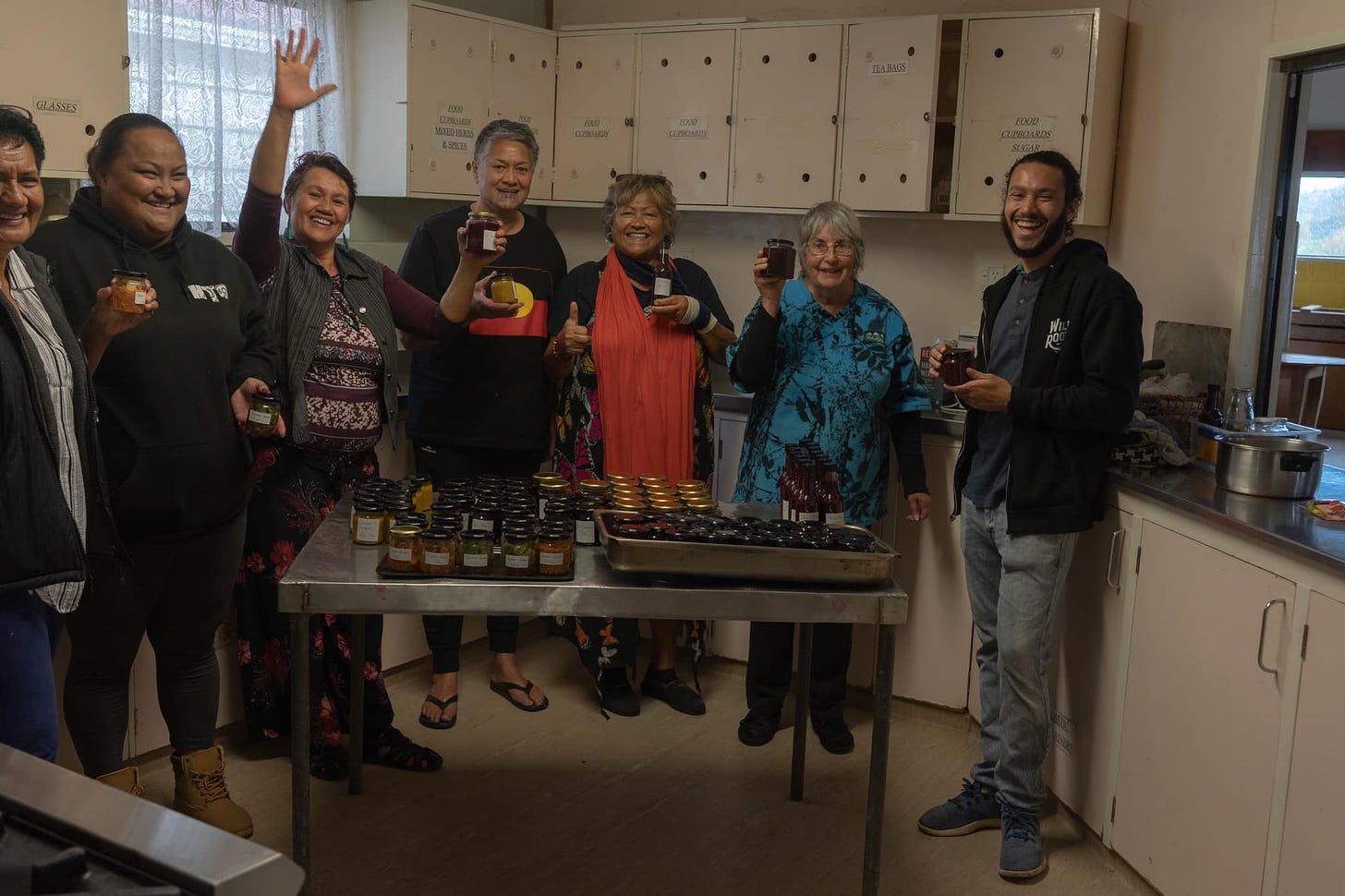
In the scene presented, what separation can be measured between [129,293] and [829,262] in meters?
1.78

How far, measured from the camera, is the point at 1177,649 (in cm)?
261

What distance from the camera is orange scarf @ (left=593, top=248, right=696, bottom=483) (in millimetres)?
3525

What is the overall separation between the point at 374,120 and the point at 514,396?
1.21 meters

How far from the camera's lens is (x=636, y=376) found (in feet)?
11.6

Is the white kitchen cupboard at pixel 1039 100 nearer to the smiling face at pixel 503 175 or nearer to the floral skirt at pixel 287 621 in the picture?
the smiling face at pixel 503 175

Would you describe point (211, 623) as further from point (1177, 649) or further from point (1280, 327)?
point (1280, 327)

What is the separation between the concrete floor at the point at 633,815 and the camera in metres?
2.80

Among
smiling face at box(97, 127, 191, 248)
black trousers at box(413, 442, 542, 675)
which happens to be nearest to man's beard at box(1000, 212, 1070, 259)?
black trousers at box(413, 442, 542, 675)

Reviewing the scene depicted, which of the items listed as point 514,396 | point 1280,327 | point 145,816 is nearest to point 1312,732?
point 1280,327

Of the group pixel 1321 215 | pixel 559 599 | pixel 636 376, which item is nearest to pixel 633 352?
pixel 636 376

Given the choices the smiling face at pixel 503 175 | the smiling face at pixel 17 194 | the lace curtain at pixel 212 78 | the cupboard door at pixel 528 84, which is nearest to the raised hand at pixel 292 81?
the smiling face at pixel 503 175

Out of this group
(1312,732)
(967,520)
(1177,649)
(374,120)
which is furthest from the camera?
(374,120)

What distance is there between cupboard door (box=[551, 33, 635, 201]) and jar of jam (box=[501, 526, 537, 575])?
95.6 inches

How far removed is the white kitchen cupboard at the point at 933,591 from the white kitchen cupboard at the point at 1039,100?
0.90 meters
